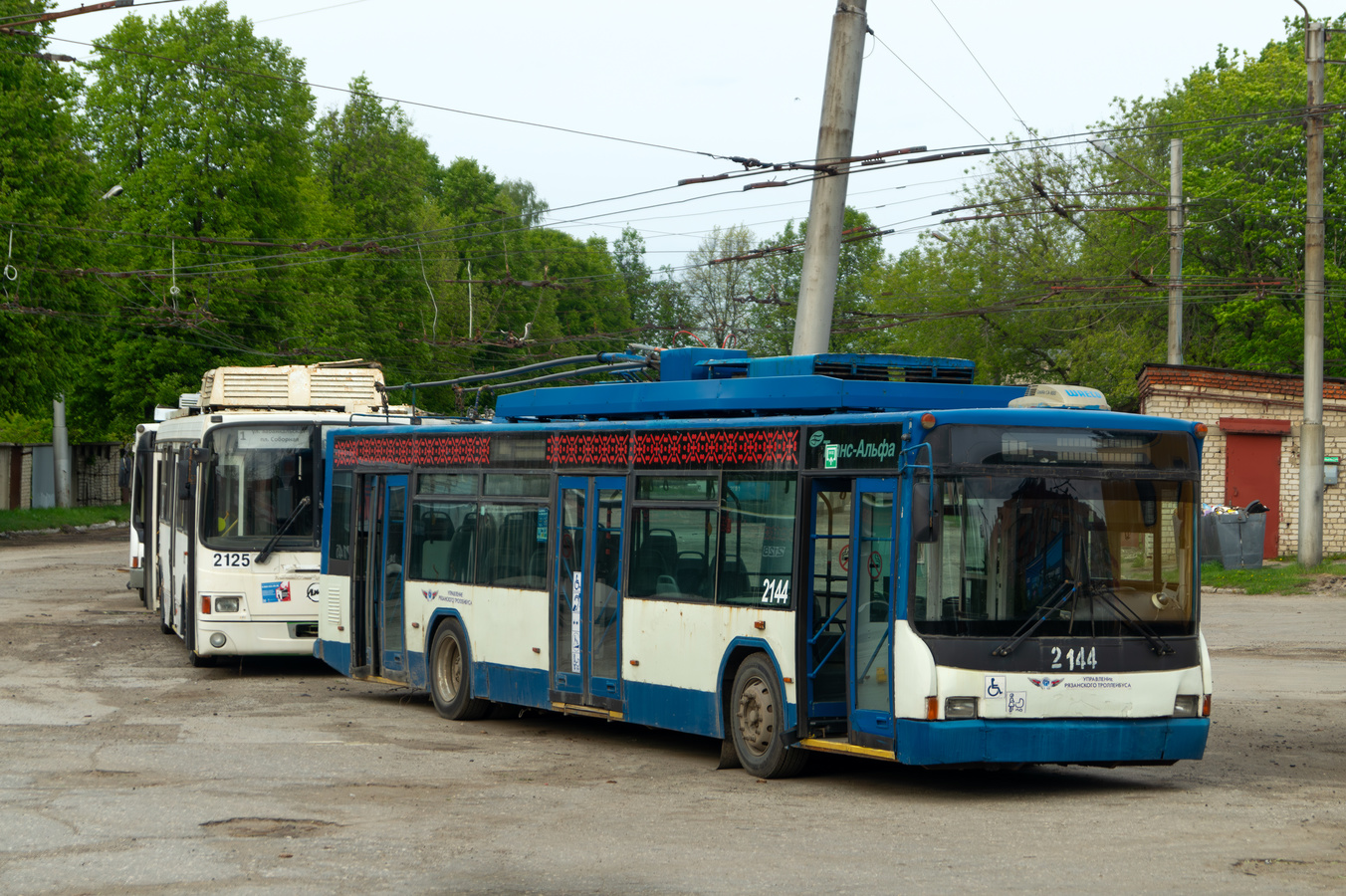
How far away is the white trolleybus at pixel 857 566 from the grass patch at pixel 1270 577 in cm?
1739

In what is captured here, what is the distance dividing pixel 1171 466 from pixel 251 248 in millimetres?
38942

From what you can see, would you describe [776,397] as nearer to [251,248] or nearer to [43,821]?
[43,821]

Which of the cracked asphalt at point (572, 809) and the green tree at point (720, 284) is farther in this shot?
the green tree at point (720, 284)

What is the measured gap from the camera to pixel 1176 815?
29.4ft

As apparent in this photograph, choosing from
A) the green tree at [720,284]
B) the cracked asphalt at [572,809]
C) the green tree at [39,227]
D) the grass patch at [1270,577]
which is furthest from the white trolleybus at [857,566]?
the green tree at [720,284]

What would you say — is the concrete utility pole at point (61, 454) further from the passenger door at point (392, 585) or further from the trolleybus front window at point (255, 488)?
the passenger door at point (392, 585)

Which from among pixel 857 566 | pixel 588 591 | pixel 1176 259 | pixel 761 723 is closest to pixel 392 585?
pixel 588 591

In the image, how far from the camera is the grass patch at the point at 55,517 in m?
46.8

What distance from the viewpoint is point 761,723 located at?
1058 centimetres

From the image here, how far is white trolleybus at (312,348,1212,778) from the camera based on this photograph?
951 centimetres

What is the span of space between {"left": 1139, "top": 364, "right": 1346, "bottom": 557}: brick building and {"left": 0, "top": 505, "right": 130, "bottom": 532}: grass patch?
27.1m

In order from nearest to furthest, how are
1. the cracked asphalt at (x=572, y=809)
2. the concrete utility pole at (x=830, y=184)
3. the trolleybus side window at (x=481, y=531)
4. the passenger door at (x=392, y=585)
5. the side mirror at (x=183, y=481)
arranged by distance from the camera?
the cracked asphalt at (x=572, y=809) < the trolleybus side window at (x=481, y=531) < the passenger door at (x=392, y=585) < the concrete utility pole at (x=830, y=184) < the side mirror at (x=183, y=481)

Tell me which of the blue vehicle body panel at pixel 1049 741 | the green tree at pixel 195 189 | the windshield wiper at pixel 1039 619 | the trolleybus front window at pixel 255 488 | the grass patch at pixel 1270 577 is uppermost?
the green tree at pixel 195 189

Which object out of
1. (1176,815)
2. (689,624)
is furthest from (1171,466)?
(689,624)
